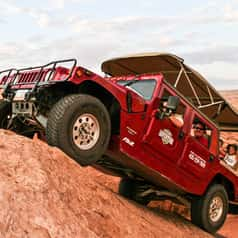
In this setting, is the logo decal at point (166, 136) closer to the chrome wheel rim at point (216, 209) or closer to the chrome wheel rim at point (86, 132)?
the chrome wheel rim at point (86, 132)

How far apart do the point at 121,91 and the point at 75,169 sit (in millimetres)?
1294

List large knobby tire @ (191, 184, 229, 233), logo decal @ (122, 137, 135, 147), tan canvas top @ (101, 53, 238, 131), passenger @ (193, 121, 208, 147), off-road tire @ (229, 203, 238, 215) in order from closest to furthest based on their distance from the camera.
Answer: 1. logo decal @ (122, 137, 135, 147)
2. tan canvas top @ (101, 53, 238, 131)
3. passenger @ (193, 121, 208, 147)
4. large knobby tire @ (191, 184, 229, 233)
5. off-road tire @ (229, 203, 238, 215)

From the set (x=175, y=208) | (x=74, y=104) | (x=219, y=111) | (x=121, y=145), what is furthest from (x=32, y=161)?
(x=175, y=208)

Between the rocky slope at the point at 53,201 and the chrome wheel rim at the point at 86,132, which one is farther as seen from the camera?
the chrome wheel rim at the point at 86,132

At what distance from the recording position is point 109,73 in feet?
29.0

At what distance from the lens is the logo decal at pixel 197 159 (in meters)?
7.62

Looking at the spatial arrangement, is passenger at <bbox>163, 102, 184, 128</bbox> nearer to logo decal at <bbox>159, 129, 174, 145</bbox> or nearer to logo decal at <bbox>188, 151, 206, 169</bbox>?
logo decal at <bbox>159, 129, 174, 145</bbox>

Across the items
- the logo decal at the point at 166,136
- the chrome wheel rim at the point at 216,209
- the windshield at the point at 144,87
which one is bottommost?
the chrome wheel rim at the point at 216,209

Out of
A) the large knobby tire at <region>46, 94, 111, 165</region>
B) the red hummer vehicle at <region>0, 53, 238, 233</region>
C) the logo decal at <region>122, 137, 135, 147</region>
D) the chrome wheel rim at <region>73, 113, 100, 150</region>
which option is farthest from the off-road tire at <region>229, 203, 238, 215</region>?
the chrome wheel rim at <region>73, 113, 100, 150</region>

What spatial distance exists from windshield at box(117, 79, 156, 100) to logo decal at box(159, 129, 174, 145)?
52 cm

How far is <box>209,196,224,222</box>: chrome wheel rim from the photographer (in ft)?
27.3

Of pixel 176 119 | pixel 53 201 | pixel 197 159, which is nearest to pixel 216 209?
pixel 197 159

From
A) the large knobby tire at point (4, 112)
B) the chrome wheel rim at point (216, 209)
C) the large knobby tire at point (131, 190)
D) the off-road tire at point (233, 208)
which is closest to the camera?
the large knobby tire at point (4, 112)

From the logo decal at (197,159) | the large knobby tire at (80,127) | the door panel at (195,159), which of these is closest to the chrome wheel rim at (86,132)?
the large knobby tire at (80,127)
